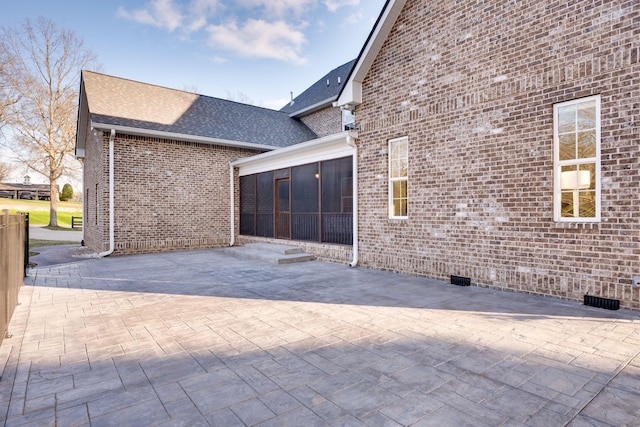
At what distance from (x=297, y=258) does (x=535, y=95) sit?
653 centimetres

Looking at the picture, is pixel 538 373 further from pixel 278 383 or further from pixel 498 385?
pixel 278 383

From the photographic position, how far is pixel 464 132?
20.5 feet

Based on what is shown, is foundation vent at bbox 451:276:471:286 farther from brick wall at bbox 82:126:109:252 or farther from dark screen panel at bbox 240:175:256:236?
brick wall at bbox 82:126:109:252

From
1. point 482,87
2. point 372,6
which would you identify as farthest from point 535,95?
point 372,6

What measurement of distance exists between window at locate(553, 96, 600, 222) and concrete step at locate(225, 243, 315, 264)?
6.14 m

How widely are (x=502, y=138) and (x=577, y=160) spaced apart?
1.14 metres

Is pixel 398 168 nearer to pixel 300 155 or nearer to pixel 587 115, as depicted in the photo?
pixel 587 115

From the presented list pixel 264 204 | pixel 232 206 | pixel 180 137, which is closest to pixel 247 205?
pixel 232 206

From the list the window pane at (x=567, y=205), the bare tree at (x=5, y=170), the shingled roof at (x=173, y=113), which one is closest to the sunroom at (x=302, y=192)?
the shingled roof at (x=173, y=113)

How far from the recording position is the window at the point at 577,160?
4824mm

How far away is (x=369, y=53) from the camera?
25.2ft

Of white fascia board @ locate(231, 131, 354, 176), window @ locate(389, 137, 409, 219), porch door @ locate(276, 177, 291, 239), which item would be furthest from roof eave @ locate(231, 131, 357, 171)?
window @ locate(389, 137, 409, 219)

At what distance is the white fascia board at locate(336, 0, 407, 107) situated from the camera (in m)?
7.21

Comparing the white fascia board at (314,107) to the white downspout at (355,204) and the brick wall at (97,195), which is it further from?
the brick wall at (97,195)
